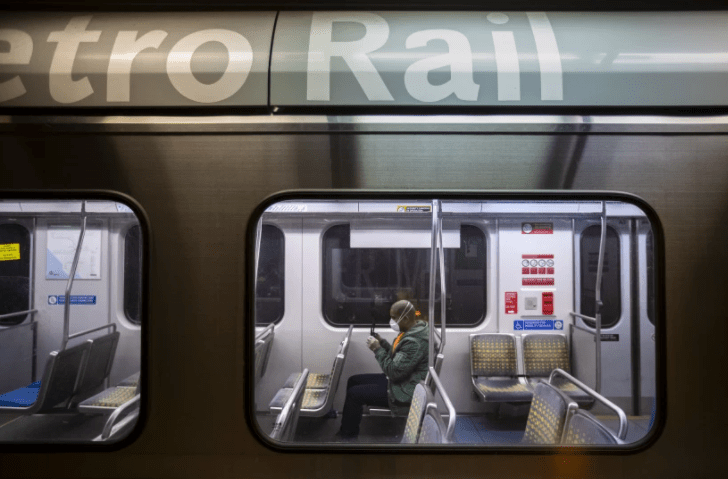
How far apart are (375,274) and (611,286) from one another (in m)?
2.43

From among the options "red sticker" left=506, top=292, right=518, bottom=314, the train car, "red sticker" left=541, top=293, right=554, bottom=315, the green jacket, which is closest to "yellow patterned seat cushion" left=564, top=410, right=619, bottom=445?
the train car

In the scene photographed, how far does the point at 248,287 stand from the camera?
1.46 m

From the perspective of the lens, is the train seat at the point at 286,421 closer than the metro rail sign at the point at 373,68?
No

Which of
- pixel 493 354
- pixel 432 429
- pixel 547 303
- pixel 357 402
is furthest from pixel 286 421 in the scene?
pixel 547 303

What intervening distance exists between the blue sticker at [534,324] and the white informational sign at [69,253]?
4.35 m

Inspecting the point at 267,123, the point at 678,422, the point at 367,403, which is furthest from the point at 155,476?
the point at 367,403

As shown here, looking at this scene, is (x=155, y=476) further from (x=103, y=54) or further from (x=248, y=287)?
(x=103, y=54)

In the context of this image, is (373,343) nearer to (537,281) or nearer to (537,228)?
(537,281)

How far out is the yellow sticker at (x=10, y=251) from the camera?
449 cm

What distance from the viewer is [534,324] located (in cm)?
508

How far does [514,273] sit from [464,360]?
108 cm

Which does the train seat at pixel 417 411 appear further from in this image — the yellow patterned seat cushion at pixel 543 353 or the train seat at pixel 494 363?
the yellow patterned seat cushion at pixel 543 353

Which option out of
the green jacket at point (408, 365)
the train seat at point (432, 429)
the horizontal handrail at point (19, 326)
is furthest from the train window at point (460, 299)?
the train seat at point (432, 429)

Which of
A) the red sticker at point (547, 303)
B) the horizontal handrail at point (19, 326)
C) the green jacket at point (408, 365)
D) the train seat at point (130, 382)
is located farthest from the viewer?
the red sticker at point (547, 303)
